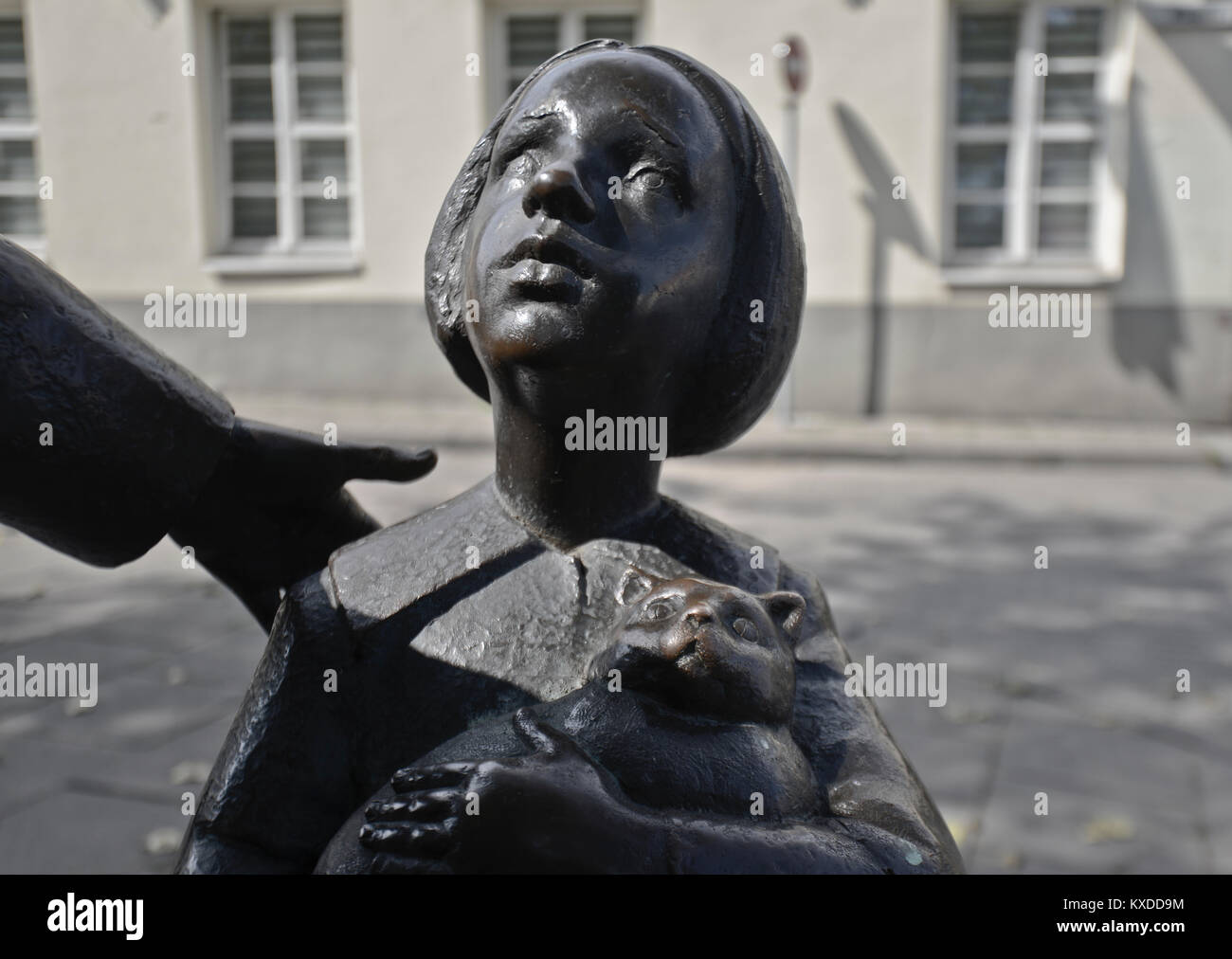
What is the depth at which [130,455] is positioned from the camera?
1423mm

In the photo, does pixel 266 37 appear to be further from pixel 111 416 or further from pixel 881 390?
pixel 111 416

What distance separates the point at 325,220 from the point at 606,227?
1052 centimetres

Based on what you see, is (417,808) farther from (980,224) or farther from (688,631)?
(980,224)

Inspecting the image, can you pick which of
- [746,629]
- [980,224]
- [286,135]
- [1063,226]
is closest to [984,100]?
[980,224]

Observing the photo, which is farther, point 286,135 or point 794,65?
point 286,135

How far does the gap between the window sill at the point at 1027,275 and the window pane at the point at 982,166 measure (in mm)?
719

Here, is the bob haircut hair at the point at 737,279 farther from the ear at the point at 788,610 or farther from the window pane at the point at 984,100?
the window pane at the point at 984,100

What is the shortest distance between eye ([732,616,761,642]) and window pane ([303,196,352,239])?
10.6 m

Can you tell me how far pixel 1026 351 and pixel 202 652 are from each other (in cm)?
746

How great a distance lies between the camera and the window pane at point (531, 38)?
10.8 metres

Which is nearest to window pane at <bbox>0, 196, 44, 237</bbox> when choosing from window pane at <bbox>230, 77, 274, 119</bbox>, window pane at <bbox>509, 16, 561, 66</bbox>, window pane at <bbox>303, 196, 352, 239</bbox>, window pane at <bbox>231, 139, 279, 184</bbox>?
window pane at <bbox>231, 139, 279, 184</bbox>

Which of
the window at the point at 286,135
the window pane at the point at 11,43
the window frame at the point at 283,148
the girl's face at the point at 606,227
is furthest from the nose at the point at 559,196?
the window pane at the point at 11,43

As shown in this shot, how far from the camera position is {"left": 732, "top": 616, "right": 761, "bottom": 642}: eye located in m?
1.26
